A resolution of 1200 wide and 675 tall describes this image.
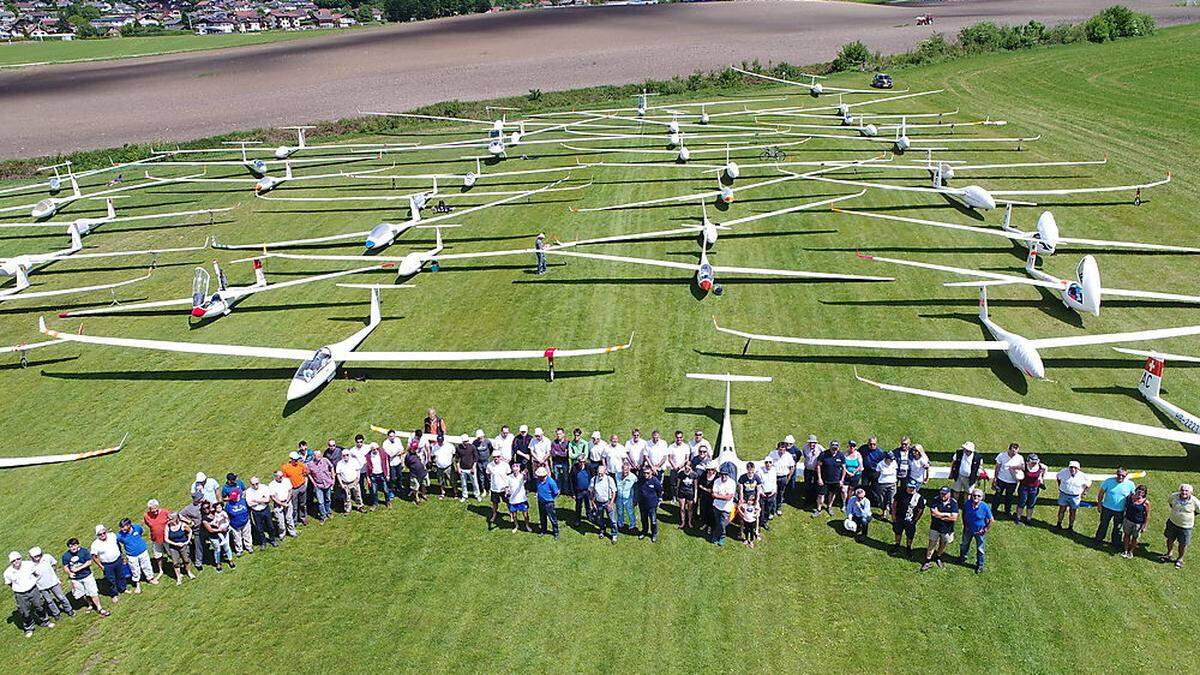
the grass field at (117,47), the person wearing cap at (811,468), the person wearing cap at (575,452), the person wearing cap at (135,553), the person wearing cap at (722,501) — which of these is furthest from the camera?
the grass field at (117,47)

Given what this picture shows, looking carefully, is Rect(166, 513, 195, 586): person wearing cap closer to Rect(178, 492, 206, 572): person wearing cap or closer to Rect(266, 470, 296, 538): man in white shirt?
Rect(178, 492, 206, 572): person wearing cap

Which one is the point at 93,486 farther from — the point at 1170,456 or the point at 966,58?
the point at 966,58

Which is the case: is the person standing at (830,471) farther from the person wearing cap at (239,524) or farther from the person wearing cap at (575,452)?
the person wearing cap at (239,524)

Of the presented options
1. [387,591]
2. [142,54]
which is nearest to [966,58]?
[387,591]

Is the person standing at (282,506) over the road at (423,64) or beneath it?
beneath

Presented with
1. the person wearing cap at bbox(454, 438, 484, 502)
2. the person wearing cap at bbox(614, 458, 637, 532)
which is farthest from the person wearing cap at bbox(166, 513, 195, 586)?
the person wearing cap at bbox(614, 458, 637, 532)

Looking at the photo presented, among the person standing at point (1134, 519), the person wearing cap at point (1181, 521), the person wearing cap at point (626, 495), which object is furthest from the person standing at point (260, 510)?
the person wearing cap at point (1181, 521)

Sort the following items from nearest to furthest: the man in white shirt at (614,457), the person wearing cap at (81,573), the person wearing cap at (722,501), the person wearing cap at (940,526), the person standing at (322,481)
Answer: the person wearing cap at (81,573) → the person wearing cap at (940,526) → the person wearing cap at (722,501) → the man in white shirt at (614,457) → the person standing at (322,481)
